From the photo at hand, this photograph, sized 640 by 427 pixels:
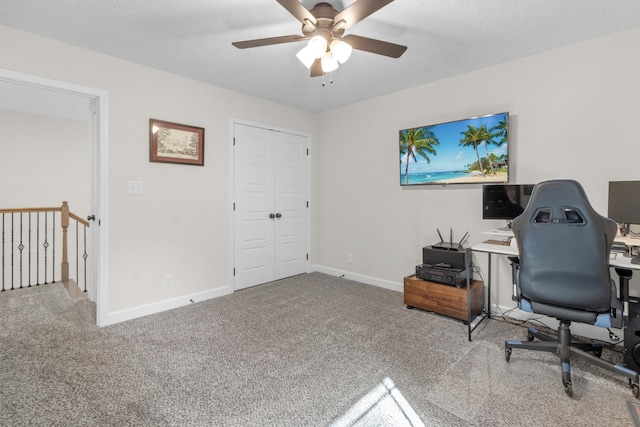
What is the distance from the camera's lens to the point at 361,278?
422 cm

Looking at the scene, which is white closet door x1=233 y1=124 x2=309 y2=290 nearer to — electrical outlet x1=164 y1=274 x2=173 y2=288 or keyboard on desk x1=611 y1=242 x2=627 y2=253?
electrical outlet x1=164 y1=274 x2=173 y2=288

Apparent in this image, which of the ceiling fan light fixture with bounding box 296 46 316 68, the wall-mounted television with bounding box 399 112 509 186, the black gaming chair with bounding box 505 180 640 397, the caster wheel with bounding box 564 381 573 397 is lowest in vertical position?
the caster wheel with bounding box 564 381 573 397

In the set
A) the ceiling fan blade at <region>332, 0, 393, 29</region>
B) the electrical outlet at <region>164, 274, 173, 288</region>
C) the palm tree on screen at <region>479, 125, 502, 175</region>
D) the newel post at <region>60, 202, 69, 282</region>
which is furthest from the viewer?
the newel post at <region>60, 202, 69, 282</region>

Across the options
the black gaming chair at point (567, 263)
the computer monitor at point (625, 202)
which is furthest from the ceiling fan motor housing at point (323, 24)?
the computer monitor at point (625, 202)

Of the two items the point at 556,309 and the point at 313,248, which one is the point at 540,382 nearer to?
the point at 556,309

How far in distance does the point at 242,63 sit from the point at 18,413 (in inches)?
116

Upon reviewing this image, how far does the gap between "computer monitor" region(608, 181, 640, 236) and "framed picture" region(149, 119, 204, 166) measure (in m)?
3.66

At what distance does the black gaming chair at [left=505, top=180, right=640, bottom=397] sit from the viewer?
178 cm

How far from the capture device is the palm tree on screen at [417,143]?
11.1 feet

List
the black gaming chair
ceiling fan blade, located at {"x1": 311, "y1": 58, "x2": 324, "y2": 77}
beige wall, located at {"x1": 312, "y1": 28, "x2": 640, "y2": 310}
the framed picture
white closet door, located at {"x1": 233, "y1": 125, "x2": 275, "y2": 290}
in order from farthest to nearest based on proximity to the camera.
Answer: white closet door, located at {"x1": 233, "y1": 125, "x2": 275, "y2": 290}
the framed picture
beige wall, located at {"x1": 312, "y1": 28, "x2": 640, "y2": 310}
ceiling fan blade, located at {"x1": 311, "y1": 58, "x2": 324, "y2": 77}
the black gaming chair

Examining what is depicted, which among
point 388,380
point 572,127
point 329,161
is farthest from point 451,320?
point 329,161

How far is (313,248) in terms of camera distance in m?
4.77

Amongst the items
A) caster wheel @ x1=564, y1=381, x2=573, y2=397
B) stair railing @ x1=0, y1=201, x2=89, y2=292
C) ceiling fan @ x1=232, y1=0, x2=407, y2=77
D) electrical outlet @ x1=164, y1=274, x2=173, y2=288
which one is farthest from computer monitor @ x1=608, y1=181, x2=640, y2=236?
stair railing @ x1=0, y1=201, x2=89, y2=292

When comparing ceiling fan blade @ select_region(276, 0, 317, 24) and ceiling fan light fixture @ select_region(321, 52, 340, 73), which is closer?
ceiling fan blade @ select_region(276, 0, 317, 24)
